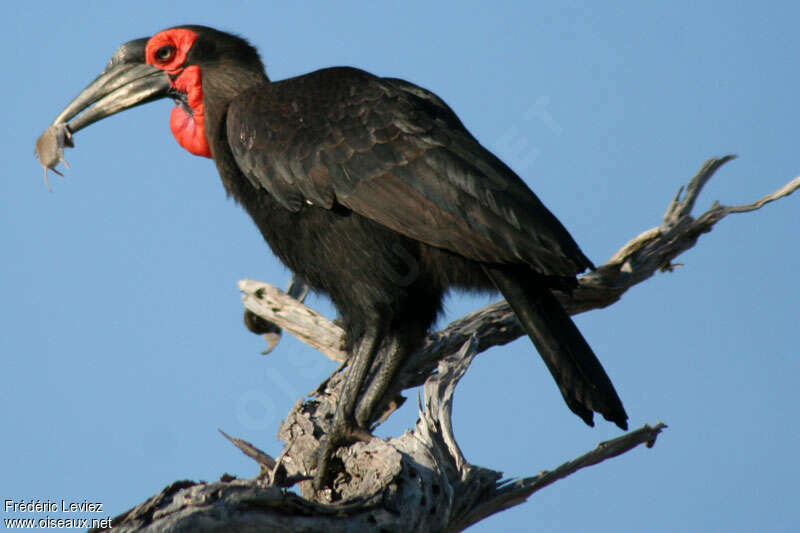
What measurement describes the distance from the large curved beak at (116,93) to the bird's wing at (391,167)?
25.1 inches

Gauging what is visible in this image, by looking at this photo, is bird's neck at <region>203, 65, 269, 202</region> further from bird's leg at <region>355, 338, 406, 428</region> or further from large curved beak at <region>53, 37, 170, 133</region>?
bird's leg at <region>355, 338, 406, 428</region>

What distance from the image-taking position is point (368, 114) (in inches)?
158

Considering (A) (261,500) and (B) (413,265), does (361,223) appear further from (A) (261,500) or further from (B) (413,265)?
(A) (261,500)

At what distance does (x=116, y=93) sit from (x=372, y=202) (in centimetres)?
168

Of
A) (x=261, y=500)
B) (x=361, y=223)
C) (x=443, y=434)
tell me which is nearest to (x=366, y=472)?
(x=443, y=434)

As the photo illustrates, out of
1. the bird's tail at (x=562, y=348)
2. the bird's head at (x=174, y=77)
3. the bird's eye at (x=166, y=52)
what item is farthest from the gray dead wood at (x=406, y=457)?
the bird's eye at (x=166, y=52)

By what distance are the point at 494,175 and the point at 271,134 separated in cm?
98

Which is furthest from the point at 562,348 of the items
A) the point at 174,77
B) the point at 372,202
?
the point at 174,77

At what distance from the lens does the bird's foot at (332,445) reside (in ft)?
13.2

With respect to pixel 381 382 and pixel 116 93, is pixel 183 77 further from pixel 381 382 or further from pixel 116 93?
pixel 381 382

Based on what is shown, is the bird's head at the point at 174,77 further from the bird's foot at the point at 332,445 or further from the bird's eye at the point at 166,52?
the bird's foot at the point at 332,445

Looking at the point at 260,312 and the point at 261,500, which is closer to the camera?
the point at 261,500

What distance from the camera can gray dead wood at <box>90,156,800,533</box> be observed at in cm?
313

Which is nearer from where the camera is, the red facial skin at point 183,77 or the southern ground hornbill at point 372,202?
the southern ground hornbill at point 372,202
